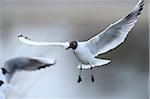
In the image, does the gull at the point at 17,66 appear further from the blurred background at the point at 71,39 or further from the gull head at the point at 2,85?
the blurred background at the point at 71,39

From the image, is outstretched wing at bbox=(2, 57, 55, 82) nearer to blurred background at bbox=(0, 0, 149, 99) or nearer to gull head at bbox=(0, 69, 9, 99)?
gull head at bbox=(0, 69, 9, 99)

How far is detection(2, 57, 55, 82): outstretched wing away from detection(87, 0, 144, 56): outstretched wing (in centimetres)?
9

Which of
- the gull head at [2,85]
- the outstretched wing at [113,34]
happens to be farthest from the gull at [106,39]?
the gull head at [2,85]

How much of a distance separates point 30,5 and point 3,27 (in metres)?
0.09

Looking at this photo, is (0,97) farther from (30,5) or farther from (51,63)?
(30,5)

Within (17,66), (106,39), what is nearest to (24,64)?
(17,66)

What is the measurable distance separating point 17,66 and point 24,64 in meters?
0.02

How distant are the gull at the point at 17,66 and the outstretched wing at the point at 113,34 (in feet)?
0.28

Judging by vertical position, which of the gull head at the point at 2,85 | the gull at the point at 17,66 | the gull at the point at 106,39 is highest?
the gull at the point at 106,39

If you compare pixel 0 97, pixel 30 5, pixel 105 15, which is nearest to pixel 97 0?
pixel 105 15

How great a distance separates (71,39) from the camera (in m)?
0.75

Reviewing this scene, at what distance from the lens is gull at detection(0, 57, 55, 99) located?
1.88 feet

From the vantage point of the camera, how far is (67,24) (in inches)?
31.0

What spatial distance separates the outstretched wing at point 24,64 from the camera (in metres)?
0.57
